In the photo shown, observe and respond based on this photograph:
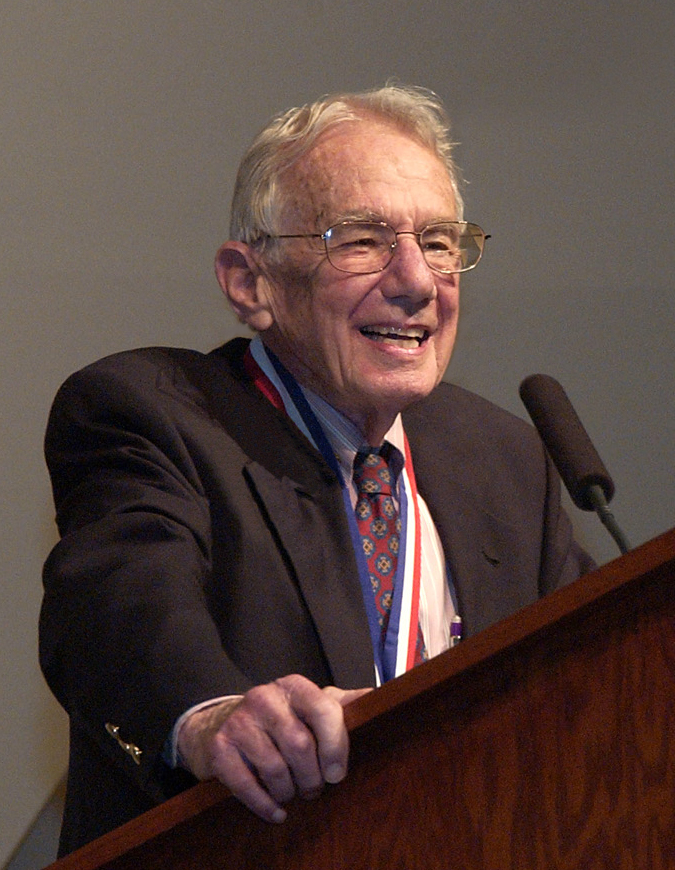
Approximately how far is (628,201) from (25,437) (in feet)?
4.93

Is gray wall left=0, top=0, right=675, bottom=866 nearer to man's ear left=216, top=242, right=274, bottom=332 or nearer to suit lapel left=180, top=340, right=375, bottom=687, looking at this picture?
man's ear left=216, top=242, right=274, bottom=332

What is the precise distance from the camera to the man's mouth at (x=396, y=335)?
7.04 ft

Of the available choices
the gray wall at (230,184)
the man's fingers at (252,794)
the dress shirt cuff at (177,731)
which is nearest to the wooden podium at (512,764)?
the man's fingers at (252,794)

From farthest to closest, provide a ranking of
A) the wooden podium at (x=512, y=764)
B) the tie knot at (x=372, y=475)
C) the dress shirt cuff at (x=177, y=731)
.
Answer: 1. the tie knot at (x=372, y=475)
2. the dress shirt cuff at (x=177, y=731)
3. the wooden podium at (x=512, y=764)

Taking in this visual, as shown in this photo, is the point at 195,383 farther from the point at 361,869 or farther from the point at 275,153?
the point at 361,869

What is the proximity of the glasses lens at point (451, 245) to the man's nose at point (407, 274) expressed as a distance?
0.11 ft

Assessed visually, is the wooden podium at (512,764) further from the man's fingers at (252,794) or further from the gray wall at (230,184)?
the gray wall at (230,184)

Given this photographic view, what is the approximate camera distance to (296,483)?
1.99 m

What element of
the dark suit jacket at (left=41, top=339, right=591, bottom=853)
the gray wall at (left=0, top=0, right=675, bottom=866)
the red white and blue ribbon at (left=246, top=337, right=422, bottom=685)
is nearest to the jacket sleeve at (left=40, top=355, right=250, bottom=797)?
the dark suit jacket at (left=41, top=339, right=591, bottom=853)

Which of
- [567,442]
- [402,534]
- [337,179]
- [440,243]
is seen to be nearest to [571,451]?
[567,442]

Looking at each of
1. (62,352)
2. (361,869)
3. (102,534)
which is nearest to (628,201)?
(62,352)

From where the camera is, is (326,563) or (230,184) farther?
(230,184)

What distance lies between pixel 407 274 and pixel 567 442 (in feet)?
1.52

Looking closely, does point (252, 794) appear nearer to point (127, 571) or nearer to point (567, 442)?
point (127, 571)
